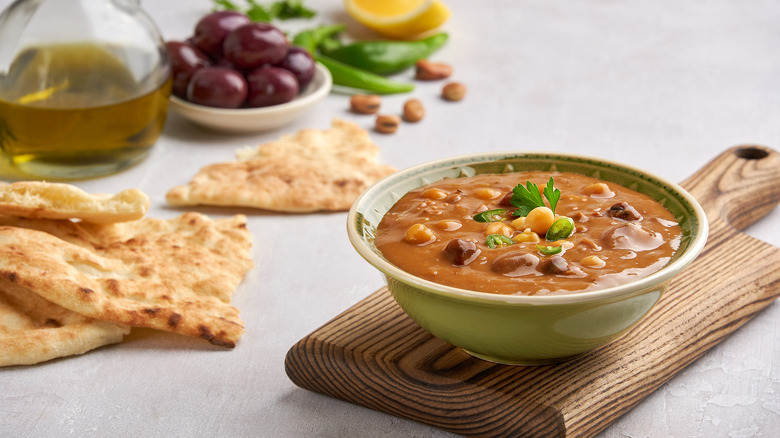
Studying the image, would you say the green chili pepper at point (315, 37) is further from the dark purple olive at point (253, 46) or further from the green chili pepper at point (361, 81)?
the dark purple olive at point (253, 46)

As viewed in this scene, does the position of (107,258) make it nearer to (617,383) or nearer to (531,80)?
(617,383)

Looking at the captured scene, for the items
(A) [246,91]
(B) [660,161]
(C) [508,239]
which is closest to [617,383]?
(C) [508,239]

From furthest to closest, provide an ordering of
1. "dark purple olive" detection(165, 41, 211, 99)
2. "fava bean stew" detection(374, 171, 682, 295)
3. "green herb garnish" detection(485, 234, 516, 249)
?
"dark purple olive" detection(165, 41, 211, 99)
"green herb garnish" detection(485, 234, 516, 249)
"fava bean stew" detection(374, 171, 682, 295)

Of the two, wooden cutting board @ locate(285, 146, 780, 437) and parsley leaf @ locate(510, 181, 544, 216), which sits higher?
parsley leaf @ locate(510, 181, 544, 216)

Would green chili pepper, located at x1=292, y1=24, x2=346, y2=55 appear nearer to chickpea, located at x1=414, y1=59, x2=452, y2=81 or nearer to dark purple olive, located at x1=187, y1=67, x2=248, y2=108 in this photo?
chickpea, located at x1=414, y1=59, x2=452, y2=81

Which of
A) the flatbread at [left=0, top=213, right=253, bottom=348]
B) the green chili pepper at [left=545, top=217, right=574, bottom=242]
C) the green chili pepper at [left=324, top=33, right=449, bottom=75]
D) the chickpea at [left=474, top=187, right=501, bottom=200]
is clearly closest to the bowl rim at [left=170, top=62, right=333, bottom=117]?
the green chili pepper at [left=324, top=33, right=449, bottom=75]

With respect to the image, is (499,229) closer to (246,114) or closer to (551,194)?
(551,194)
